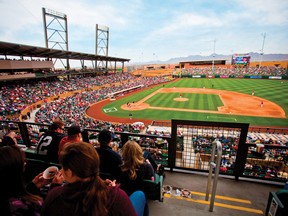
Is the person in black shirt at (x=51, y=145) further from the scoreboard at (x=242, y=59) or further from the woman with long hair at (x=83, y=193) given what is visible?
the scoreboard at (x=242, y=59)

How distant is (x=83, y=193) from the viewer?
4.00 feet

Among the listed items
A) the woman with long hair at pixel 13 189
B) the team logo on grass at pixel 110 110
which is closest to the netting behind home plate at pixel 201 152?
the woman with long hair at pixel 13 189

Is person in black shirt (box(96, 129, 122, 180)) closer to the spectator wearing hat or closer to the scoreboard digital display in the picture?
the spectator wearing hat

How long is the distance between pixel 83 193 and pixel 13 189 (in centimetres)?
73

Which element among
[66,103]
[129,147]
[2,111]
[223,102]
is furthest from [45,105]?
[223,102]

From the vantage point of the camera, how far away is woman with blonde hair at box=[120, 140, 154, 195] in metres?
2.55

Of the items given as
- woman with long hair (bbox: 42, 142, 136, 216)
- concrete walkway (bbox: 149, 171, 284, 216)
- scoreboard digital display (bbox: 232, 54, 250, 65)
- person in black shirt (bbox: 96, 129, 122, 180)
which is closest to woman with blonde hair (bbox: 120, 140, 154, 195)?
person in black shirt (bbox: 96, 129, 122, 180)

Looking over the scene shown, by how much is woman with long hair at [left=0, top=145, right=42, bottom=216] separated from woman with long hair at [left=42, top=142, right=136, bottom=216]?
0.29 m

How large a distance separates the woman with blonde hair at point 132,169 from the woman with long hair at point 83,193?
121 cm

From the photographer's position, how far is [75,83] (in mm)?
39250

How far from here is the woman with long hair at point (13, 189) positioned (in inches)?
53.2

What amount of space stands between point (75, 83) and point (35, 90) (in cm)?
1103

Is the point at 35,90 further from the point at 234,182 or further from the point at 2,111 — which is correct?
the point at 234,182

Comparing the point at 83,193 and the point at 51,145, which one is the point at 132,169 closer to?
the point at 83,193
